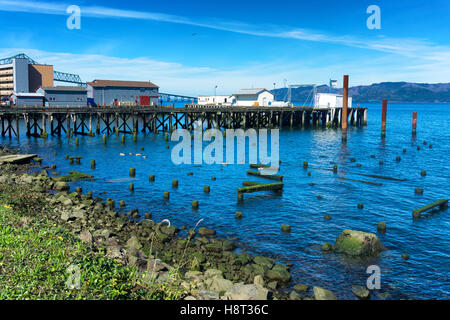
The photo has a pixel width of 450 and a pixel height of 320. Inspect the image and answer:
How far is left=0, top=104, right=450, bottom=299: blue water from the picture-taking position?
16375 millimetres

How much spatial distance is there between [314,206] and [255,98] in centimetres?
7503

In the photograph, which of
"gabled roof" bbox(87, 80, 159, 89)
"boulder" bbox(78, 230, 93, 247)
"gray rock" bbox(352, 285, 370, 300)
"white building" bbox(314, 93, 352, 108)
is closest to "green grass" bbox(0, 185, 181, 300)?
"boulder" bbox(78, 230, 93, 247)

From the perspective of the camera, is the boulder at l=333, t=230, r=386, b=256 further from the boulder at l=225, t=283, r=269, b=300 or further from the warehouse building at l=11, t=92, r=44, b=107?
the warehouse building at l=11, t=92, r=44, b=107

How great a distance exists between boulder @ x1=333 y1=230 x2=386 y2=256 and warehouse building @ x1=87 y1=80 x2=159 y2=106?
86.2 m

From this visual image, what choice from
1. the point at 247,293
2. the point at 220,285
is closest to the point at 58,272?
the point at 220,285

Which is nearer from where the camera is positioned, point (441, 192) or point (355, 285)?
point (355, 285)

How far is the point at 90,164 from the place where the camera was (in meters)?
38.5

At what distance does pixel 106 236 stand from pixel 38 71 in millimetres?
Result: 138822

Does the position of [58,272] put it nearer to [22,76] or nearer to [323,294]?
[323,294]

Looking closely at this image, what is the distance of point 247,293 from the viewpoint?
39.4ft
